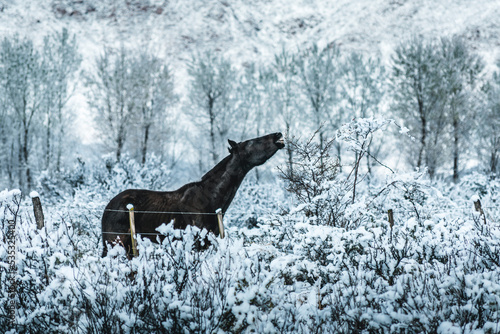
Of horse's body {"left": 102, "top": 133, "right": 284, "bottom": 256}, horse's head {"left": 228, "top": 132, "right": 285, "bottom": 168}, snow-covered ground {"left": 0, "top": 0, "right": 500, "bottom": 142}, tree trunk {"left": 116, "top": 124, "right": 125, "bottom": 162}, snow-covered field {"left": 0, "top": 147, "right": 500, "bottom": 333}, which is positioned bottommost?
snow-covered field {"left": 0, "top": 147, "right": 500, "bottom": 333}

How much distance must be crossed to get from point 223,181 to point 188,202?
0.54 meters

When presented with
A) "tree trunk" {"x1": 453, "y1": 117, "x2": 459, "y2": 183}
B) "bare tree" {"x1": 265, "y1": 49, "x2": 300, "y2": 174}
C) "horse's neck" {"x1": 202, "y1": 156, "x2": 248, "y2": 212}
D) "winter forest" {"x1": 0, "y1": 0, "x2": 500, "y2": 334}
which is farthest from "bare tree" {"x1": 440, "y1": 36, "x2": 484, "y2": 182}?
"horse's neck" {"x1": 202, "y1": 156, "x2": 248, "y2": 212}

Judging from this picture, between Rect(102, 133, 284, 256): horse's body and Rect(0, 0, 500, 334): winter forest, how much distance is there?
47 centimetres

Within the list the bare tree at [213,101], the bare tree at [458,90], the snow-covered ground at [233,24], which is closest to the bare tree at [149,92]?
the bare tree at [213,101]

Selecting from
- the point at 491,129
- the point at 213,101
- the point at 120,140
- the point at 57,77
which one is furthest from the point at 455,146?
the point at 57,77

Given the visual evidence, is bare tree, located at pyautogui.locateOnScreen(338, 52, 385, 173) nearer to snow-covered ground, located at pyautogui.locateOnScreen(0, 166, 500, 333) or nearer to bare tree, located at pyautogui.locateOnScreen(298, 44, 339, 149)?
bare tree, located at pyautogui.locateOnScreen(298, 44, 339, 149)

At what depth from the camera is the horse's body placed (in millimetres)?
4977

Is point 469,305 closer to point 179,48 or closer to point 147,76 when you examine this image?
point 147,76

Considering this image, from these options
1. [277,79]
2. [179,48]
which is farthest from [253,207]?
[179,48]

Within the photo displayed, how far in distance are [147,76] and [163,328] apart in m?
21.0

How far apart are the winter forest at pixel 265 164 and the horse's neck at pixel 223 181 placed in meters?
0.46

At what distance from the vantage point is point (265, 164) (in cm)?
2362

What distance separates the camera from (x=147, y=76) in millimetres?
22391

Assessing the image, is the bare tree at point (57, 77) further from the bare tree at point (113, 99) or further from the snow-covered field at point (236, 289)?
the snow-covered field at point (236, 289)
